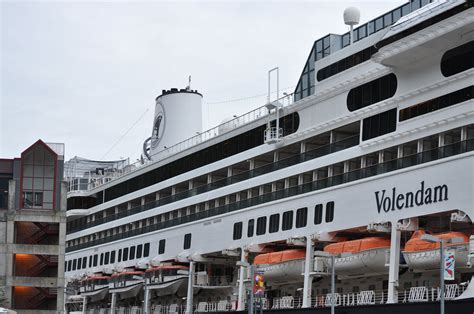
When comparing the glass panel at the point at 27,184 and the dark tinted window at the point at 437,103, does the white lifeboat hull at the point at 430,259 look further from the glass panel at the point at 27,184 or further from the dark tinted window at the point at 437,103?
the glass panel at the point at 27,184

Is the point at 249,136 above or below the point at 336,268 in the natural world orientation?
above

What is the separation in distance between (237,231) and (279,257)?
21.6 ft

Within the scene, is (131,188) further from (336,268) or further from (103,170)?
(336,268)

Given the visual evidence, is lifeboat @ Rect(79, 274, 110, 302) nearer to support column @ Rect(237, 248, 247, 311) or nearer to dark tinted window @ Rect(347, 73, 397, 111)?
support column @ Rect(237, 248, 247, 311)

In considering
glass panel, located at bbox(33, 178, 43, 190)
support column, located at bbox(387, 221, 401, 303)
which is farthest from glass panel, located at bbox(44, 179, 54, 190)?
support column, located at bbox(387, 221, 401, 303)

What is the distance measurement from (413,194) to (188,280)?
27.5 m

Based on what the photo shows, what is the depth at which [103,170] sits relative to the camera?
102 metres

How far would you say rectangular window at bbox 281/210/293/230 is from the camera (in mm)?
56719

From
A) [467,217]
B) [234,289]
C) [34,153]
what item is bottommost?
[234,289]

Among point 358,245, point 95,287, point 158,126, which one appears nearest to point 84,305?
point 95,287

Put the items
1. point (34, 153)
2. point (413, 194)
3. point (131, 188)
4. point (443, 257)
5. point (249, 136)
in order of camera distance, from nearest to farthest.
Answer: point (443, 257), point (413, 194), point (249, 136), point (34, 153), point (131, 188)

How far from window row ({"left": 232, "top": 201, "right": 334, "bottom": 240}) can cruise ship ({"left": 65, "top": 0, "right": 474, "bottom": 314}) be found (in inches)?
4.3

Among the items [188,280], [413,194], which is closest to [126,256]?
[188,280]

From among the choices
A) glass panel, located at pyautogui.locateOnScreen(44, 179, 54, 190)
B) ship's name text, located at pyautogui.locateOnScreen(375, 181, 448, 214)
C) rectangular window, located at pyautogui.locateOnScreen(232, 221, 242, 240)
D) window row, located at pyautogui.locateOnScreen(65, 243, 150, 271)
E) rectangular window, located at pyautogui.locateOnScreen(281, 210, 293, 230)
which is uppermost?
glass panel, located at pyautogui.locateOnScreen(44, 179, 54, 190)
